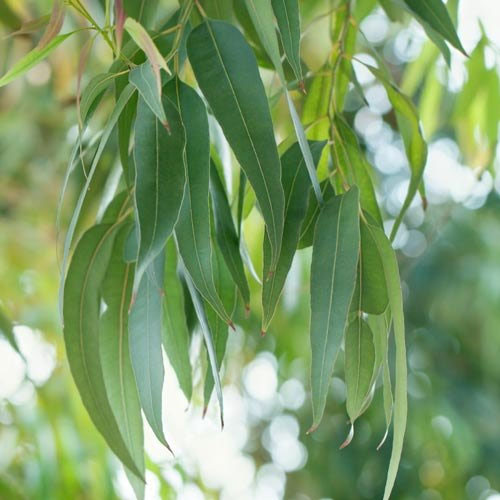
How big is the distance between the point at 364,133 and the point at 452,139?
11.3 inches

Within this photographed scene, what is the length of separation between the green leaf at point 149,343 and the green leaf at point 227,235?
0.11 ft

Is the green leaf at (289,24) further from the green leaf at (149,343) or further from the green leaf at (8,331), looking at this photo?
the green leaf at (8,331)

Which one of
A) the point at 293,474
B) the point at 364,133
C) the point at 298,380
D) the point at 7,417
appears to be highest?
the point at 364,133

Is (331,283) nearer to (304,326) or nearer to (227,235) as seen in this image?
(227,235)

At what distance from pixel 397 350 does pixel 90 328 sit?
0.51 feet

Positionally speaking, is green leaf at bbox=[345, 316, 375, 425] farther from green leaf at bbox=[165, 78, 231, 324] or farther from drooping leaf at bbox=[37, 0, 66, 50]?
drooping leaf at bbox=[37, 0, 66, 50]

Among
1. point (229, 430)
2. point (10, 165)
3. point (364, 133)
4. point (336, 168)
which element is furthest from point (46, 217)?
point (336, 168)

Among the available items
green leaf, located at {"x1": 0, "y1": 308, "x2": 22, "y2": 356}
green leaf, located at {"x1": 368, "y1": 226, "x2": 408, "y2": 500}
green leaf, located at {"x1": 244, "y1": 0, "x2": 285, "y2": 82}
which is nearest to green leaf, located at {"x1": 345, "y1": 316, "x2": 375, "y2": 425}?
green leaf, located at {"x1": 368, "y1": 226, "x2": 408, "y2": 500}

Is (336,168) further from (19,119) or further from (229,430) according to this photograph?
(229,430)

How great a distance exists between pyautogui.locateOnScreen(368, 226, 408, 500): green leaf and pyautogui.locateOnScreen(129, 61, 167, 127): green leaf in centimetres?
13

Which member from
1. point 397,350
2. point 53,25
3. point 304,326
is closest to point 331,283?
point 397,350

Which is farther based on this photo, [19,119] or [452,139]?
[452,139]

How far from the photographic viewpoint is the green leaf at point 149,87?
37cm

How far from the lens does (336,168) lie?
522 mm
